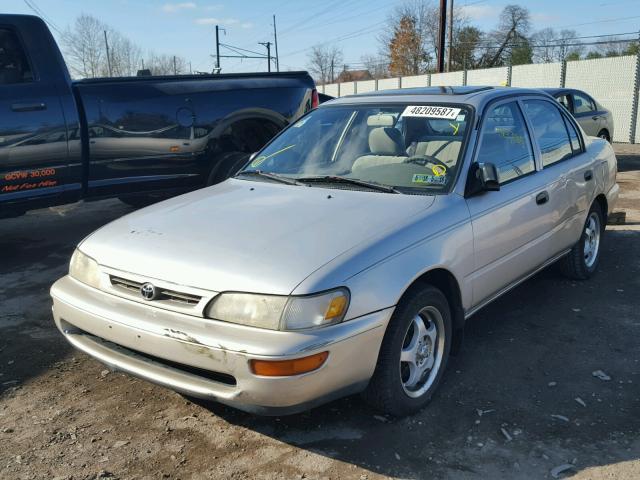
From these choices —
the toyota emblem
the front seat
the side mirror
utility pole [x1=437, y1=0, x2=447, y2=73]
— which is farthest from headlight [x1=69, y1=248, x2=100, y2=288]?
utility pole [x1=437, y1=0, x2=447, y2=73]

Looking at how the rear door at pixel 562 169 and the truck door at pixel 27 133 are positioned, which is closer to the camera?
the rear door at pixel 562 169

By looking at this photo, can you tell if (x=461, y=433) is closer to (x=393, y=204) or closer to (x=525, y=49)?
(x=393, y=204)

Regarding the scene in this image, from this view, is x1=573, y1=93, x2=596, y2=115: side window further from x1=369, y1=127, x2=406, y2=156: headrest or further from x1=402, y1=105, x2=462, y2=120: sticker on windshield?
x1=369, y1=127, x2=406, y2=156: headrest

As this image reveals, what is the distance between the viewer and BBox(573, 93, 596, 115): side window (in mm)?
11898

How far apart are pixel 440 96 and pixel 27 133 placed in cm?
361

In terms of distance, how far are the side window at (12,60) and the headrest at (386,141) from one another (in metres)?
3.42

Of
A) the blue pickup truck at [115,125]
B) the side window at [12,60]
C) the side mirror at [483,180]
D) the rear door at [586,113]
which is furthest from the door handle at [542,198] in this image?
the rear door at [586,113]

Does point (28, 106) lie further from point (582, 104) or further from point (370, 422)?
point (582, 104)

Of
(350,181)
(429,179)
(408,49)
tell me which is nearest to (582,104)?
(429,179)

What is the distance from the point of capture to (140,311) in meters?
2.79

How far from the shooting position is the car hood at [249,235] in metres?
2.67

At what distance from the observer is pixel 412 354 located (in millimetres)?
3098

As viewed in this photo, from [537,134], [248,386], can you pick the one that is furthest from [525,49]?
[248,386]

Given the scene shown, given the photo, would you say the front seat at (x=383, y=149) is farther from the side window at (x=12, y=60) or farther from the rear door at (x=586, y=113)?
the rear door at (x=586, y=113)
